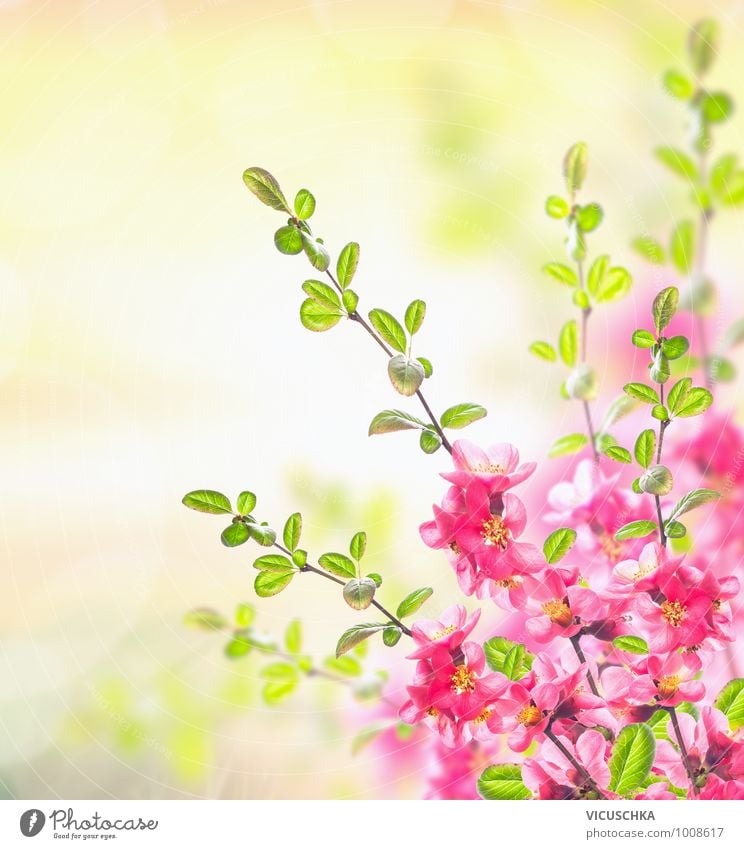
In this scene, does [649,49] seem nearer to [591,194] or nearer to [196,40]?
[591,194]

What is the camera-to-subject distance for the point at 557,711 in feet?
1.06

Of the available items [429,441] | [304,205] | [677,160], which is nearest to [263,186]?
[304,205]

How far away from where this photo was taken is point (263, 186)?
0.31m

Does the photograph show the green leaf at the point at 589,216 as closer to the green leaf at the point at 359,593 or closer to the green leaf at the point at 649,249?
the green leaf at the point at 649,249

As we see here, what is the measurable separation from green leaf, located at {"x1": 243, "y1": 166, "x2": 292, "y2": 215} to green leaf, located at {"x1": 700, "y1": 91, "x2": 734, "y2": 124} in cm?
24

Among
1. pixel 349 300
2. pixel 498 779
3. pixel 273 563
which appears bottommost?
pixel 498 779

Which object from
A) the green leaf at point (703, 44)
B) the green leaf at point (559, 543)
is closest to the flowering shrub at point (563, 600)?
the green leaf at point (559, 543)

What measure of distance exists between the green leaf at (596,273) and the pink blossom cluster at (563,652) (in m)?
0.11

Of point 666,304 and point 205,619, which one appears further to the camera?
point 205,619

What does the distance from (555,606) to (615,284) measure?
0.16 meters

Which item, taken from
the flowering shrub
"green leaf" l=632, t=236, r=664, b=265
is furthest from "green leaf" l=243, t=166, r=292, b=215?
"green leaf" l=632, t=236, r=664, b=265

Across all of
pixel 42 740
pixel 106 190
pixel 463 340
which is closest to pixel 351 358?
pixel 463 340

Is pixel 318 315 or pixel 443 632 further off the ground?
pixel 318 315

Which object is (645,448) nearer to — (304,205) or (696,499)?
(696,499)
